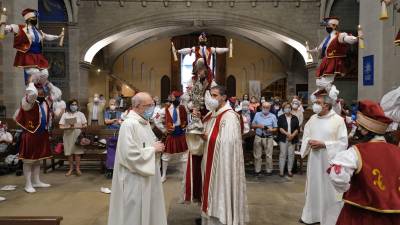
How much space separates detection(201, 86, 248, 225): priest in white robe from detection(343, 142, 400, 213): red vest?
1805 mm

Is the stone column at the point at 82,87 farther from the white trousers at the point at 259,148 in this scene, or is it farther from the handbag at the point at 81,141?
the white trousers at the point at 259,148

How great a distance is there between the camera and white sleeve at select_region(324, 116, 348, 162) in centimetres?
449

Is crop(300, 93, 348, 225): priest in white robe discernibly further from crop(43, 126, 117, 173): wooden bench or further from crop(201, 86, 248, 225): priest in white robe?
crop(43, 126, 117, 173): wooden bench

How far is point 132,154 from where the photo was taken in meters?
3.50

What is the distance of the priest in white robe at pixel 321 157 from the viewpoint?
4648 millimetres

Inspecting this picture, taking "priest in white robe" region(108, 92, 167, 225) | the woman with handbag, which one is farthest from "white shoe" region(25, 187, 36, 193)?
"priest in white robe" region(108, 92, 167, 225)

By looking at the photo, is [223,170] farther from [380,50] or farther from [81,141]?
[380,50]

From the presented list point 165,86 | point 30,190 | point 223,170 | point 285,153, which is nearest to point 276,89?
point 165,86

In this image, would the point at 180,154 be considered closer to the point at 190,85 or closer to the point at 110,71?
the point at 190,85

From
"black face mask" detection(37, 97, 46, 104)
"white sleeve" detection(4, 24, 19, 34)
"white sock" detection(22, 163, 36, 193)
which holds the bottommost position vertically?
"white sock" detection(22, 163, 36, 193)

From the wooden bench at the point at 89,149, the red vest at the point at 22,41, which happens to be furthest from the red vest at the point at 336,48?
the wooden bench at the point at 89,149

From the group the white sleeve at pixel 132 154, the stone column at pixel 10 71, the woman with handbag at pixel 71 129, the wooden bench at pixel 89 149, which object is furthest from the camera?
the stone column at pixel 10 71

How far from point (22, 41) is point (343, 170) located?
222 inches

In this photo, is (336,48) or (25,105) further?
(25,105)
